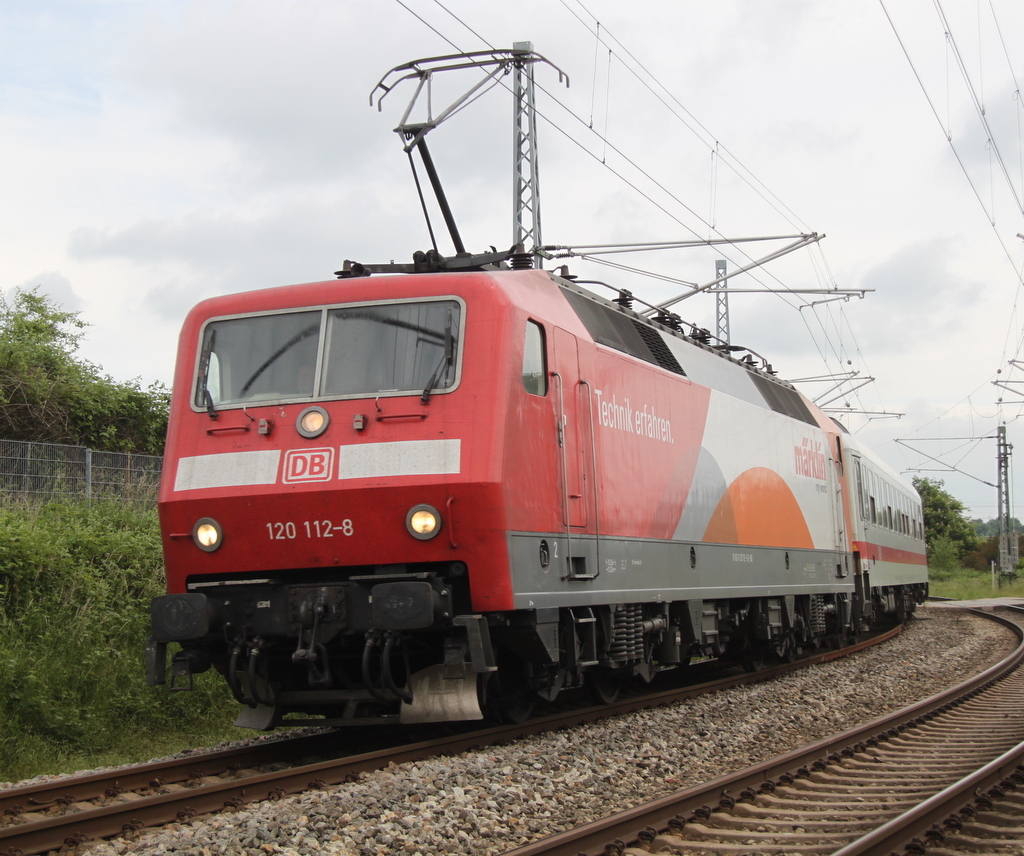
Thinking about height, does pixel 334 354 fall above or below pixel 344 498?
above

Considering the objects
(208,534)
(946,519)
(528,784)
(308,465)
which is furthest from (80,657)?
(946,519)

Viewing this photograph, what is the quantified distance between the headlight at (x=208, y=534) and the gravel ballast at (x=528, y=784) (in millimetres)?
2018

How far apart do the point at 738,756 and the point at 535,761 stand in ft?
6.07

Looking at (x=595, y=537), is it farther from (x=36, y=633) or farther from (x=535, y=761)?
(x=36, y=633)

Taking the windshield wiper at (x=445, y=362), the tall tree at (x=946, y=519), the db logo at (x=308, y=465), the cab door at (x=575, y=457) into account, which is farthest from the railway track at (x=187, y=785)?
the tall tree at (x=946, y=519)

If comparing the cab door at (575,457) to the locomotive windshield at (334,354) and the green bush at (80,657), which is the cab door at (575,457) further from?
the green bush at (80,657)

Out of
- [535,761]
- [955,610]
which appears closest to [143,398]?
[535,761]

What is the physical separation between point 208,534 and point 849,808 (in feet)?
15.0

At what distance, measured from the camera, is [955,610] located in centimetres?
3256

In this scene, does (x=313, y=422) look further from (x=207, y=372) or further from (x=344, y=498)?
(x=207, y=372)

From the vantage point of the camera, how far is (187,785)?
6.82m

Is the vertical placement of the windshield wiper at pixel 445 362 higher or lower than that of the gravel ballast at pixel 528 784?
higher

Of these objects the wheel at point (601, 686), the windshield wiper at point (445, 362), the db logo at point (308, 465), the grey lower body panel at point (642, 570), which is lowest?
the wheel at point (601, 686)

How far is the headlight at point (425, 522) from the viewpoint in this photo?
7227 mm
